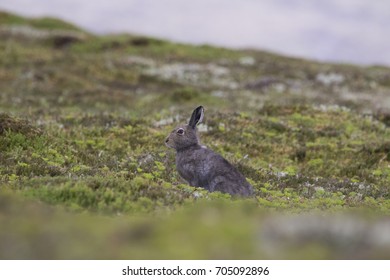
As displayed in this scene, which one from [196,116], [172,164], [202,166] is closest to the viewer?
[202,166]

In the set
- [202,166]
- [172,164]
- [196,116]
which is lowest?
[172,164]

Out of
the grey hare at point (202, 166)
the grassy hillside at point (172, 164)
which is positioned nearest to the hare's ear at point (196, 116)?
the grey hare at point (202, 166)

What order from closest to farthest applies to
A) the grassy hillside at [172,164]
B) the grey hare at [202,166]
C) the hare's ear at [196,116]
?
the grassy hillside at [172,164]
the grey hare at [202,166]
the hare's ear at [196,116]

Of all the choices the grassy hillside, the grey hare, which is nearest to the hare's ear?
the grey hare

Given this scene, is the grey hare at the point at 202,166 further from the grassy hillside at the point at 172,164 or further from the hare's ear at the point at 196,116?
the grassy hillside at the point at 172,164

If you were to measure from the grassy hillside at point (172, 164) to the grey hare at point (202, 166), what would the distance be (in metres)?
0.45

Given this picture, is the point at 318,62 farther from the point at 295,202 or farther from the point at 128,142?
the point at 295,202

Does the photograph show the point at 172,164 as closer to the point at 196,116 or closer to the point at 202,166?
the point at 196,116

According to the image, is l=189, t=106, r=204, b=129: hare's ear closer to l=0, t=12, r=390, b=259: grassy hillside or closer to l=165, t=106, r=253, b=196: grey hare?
l=165, t=106, r=253, b=196: grey hare

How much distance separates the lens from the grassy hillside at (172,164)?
831cm

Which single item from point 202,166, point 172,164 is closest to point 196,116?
point 202,166

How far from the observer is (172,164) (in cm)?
1897

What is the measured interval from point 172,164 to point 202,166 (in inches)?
145

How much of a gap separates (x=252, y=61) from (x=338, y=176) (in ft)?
144
